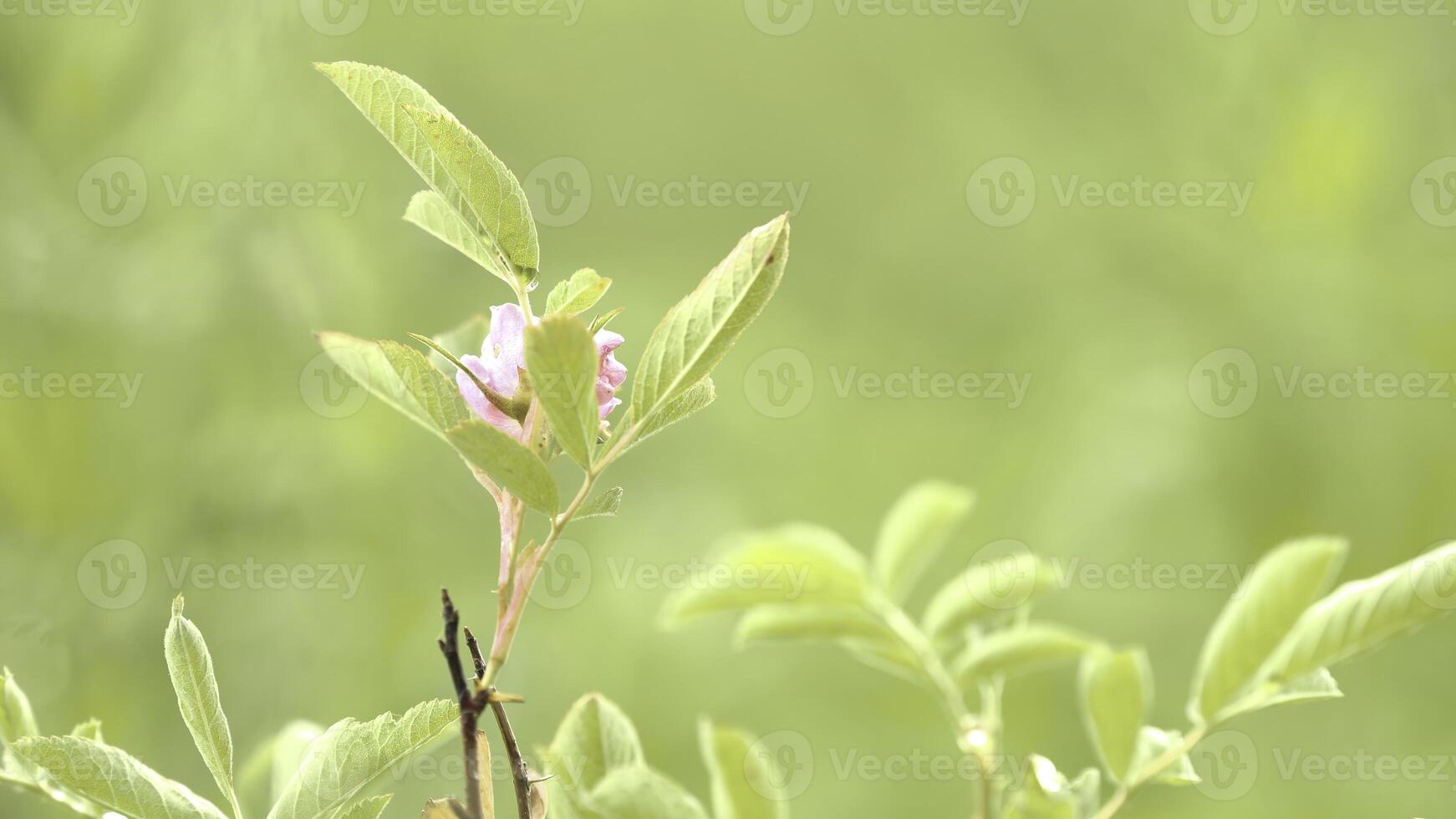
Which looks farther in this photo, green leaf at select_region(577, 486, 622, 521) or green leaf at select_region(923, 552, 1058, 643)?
green leaf at select_region(923, 552, 1058, 643)

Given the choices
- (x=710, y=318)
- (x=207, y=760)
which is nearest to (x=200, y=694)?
(x=207, y=760)

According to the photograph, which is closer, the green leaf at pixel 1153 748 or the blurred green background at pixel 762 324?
the green leaf at pixel 1153 748

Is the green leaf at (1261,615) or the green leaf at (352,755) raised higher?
the green leaf at (1261,615)

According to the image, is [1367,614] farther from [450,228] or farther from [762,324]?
[762,324]

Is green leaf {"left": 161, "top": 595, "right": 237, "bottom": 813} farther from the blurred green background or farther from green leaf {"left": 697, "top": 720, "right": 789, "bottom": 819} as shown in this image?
the blurred green background

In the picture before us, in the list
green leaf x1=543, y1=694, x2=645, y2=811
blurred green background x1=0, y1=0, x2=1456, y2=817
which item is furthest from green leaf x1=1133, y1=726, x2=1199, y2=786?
blurred green background x1=0, y1=0, x2=1456, y2=817

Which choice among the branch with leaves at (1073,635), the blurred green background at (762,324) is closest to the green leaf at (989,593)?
the branch with leaves at (1073,635)

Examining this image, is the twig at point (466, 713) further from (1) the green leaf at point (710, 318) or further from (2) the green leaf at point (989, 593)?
(2) the green leaf at point (989, 593)
